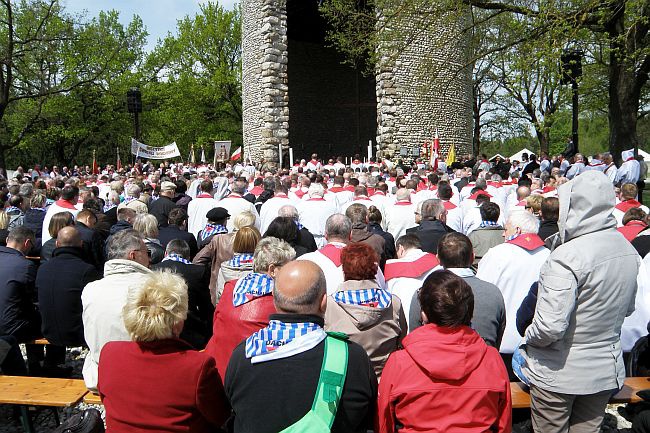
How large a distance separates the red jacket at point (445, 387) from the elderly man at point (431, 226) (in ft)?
12.4

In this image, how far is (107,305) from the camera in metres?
3.82

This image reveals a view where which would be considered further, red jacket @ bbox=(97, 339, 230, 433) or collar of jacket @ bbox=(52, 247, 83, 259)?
collar of jacket @ bbox=(52, 247, 83, 259)

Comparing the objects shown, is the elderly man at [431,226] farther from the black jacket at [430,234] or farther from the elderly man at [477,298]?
the elderly man at [477,298]

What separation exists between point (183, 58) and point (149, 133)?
6412mm

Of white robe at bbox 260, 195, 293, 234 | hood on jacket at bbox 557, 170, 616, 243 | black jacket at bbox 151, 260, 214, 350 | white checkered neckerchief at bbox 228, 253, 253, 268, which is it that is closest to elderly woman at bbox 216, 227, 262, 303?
white checkered neckerchief at bbox 228, 253, 253, 268

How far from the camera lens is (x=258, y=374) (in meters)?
2.53

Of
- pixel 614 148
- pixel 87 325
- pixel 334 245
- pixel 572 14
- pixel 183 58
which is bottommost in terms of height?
pixel 87 325

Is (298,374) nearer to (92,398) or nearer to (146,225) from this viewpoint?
(92,398)

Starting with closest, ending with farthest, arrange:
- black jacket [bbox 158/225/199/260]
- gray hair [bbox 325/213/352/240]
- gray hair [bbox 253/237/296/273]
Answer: gray hair [bbox 253/237/296/273] → gray hair [bbox 325/213/352/240] → black jacket [bbox 158/225/199/260]

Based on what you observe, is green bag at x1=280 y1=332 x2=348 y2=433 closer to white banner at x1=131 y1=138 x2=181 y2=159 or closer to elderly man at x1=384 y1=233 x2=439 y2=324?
elderly man at x1=384 y1=233 x2=439 y2=324

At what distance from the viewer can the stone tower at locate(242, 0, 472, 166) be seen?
23.1m

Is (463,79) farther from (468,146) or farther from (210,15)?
(210,15)

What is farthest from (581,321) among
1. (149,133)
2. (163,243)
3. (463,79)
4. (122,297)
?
(149,133)

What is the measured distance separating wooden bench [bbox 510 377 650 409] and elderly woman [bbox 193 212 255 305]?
10.1 ft
